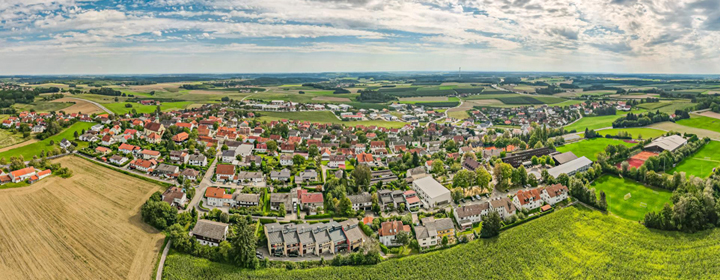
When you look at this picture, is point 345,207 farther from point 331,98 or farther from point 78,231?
point 331,98

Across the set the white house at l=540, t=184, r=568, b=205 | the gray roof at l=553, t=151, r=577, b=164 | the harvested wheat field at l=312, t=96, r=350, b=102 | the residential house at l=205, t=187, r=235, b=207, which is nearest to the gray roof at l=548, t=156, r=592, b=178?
the gray roof at l=553, t=151, r=577, b=164

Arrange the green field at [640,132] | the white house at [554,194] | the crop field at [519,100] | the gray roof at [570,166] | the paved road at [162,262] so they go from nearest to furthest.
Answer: the paved road at [162,262] < the white house at [554,194] < the gray roof at [570,166] < the green field at [640,132] < the crop field at [519,100]

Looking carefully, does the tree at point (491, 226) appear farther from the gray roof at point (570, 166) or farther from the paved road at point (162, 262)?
the paved road at point (162, 262)

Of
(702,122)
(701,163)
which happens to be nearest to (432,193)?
(701,163)

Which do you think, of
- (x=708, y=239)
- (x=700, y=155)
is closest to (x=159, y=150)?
(x=708, y=239)

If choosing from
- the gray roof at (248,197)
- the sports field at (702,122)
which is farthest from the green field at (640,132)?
the gray roof at (248,197)
